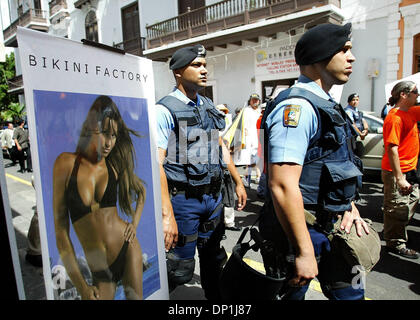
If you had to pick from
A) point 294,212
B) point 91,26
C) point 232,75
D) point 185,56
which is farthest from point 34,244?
point 91,26

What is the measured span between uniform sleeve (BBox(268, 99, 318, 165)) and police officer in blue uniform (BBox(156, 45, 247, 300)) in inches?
28.2

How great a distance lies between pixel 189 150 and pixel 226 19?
11058 mm

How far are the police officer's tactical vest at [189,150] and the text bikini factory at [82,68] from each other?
51 centimetres

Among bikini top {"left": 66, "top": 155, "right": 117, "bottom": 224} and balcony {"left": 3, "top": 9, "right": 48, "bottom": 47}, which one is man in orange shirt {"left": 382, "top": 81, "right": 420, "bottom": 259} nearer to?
bikini top {"left": 66, "top": 155, "right": 117, "bottom": 224}

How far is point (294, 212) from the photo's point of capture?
4.29 ft

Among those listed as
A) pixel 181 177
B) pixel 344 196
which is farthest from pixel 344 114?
pixel 181 177

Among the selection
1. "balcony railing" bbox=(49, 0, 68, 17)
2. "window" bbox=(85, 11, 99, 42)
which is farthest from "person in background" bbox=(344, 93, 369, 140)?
"balcony railing" bbox=(49, 0, 68, 17)

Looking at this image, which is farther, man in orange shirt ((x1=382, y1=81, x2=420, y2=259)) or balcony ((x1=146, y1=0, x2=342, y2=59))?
balcony ((x1=146, y1=0, x2=342, y2=59))

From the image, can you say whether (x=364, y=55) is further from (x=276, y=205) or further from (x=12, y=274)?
(x=12, y=274)

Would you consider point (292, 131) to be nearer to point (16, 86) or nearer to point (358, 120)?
point (358, 120)

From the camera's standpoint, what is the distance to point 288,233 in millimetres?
1354

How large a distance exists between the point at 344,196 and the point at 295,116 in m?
0.50

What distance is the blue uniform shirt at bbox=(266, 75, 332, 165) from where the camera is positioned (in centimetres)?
132

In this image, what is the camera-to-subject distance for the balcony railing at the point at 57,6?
20031 millimetres
